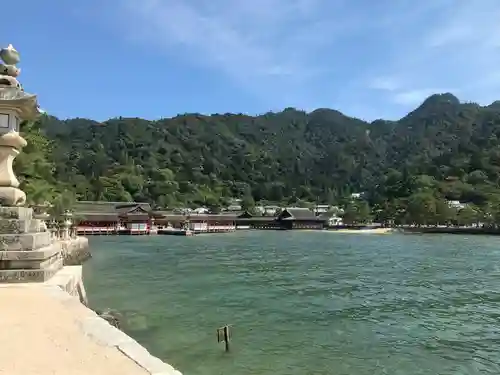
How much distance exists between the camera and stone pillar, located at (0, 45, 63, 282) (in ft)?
22.9

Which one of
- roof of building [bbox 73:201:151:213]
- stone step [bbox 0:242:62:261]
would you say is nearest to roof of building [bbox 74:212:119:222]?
roof of building [bbox 73:201:151:213]

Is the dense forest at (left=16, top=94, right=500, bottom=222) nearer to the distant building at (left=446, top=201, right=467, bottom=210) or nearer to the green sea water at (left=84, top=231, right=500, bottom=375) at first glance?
the distant building at (left=446, top=201, right=467, bottom=210)

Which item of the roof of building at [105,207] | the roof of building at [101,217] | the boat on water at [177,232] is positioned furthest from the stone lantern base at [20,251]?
the roof of building at [105,207]

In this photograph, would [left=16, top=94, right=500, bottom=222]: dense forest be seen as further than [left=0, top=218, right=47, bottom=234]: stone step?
Yes

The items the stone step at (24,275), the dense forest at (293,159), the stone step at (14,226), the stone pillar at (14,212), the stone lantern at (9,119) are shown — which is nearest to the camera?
the stone step at (24,275)

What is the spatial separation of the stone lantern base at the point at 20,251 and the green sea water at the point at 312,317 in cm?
285

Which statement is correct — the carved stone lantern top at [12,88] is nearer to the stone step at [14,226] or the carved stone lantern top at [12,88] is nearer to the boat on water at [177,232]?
the stone step at [14,226]

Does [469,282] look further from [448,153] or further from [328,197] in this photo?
[328,197]

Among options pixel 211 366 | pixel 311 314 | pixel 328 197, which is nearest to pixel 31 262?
pixel 211 366

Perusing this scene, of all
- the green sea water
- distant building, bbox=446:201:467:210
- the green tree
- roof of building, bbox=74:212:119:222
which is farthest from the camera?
distant building, bbox=446:201:467:210

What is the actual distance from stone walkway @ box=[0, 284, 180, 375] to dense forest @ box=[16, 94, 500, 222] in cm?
7386

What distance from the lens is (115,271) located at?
22000 millimetres

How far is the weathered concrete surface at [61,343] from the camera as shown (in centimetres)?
367

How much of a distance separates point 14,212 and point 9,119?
5.08 ft
